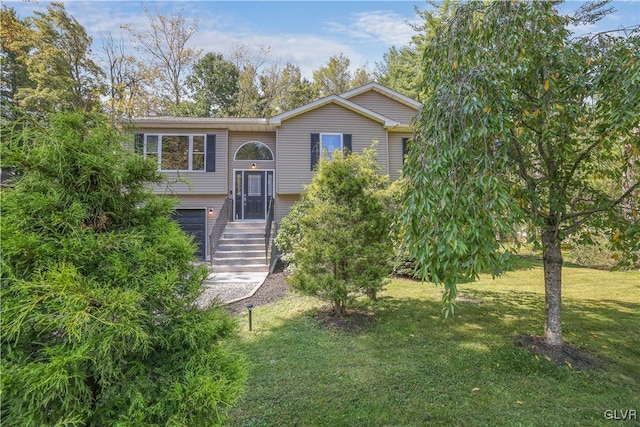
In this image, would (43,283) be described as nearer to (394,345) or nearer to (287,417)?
(287,417)

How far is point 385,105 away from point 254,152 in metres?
6.48

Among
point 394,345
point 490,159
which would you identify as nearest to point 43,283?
point 490,159

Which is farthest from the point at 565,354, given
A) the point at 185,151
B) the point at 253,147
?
the point at 185,151

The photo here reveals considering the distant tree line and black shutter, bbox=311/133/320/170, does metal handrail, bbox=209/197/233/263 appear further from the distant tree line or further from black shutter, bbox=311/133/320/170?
the distant tree line

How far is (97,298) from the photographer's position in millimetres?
1420

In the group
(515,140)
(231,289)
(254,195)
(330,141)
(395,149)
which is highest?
(330,141)

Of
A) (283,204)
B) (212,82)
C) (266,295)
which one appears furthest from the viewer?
(212,82)

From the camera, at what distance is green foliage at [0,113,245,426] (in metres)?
1.32

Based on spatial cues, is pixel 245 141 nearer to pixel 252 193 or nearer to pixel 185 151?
pixel 252 193

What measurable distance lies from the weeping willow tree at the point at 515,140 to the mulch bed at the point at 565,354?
0.41 ft

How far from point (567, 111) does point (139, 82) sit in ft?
76.4

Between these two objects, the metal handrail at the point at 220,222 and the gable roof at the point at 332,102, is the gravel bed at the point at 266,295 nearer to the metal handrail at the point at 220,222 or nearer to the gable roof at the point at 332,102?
the metal handrail at the point at 220,222

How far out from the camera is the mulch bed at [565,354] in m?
3.83

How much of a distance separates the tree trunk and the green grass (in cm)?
57
